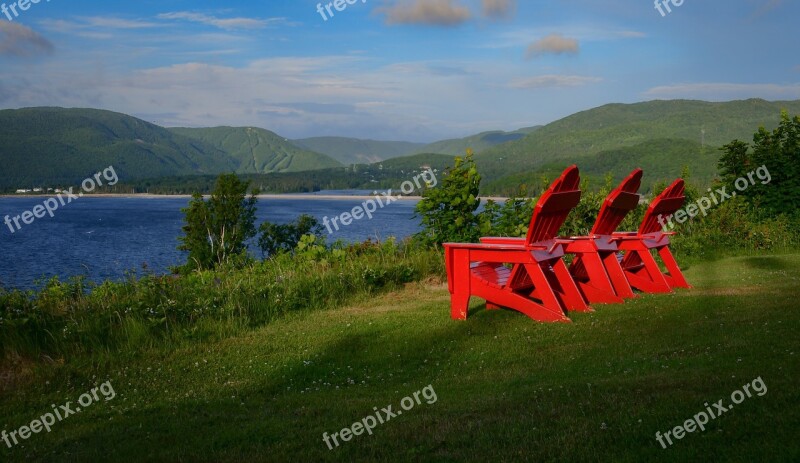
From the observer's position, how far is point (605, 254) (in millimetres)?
8844

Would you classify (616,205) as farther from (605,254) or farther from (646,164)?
(646,164)

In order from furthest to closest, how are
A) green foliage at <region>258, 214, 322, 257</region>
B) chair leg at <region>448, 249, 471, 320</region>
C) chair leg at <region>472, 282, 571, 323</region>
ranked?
green foliage at <region>258, 214, 322, 257</region> < chair leg at <region>448, 249, 471, 320</region> < chair leg at <region>472, 282, 571, 323</region>

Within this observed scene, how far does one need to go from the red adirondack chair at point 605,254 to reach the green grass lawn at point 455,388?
0.59 metres

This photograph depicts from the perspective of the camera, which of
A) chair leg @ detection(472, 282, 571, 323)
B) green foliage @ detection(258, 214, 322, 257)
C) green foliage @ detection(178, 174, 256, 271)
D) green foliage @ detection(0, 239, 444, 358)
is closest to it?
green foliage @ detection(0, 239, 444, 358)

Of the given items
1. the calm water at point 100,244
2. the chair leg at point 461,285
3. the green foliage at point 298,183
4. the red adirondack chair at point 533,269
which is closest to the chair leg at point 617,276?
the red adirondack chair at point 533,269

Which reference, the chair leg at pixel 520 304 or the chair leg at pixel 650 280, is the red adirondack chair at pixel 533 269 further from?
the chair leg at pixel 650 280

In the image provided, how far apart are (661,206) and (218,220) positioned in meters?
50.3

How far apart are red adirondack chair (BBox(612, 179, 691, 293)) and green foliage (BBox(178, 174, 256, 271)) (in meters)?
40.7

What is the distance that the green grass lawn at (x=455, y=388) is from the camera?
362 cm

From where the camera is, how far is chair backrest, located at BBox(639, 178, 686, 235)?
9.62 m

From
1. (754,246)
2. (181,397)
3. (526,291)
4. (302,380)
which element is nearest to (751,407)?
(302,380)

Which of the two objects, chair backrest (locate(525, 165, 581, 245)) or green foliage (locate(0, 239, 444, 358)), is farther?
chair backrest (locate(525, 165, 581, 245))

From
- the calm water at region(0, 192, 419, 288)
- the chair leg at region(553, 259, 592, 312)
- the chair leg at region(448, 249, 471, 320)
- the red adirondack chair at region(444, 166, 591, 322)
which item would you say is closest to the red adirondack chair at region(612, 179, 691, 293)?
the red adirondack chair at region(444, 166, 591, 322)

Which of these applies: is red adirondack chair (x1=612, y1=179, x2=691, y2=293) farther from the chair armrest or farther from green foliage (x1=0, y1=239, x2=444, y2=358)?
green foliage (x1=0, y1=239, x2=444, y2=358)
